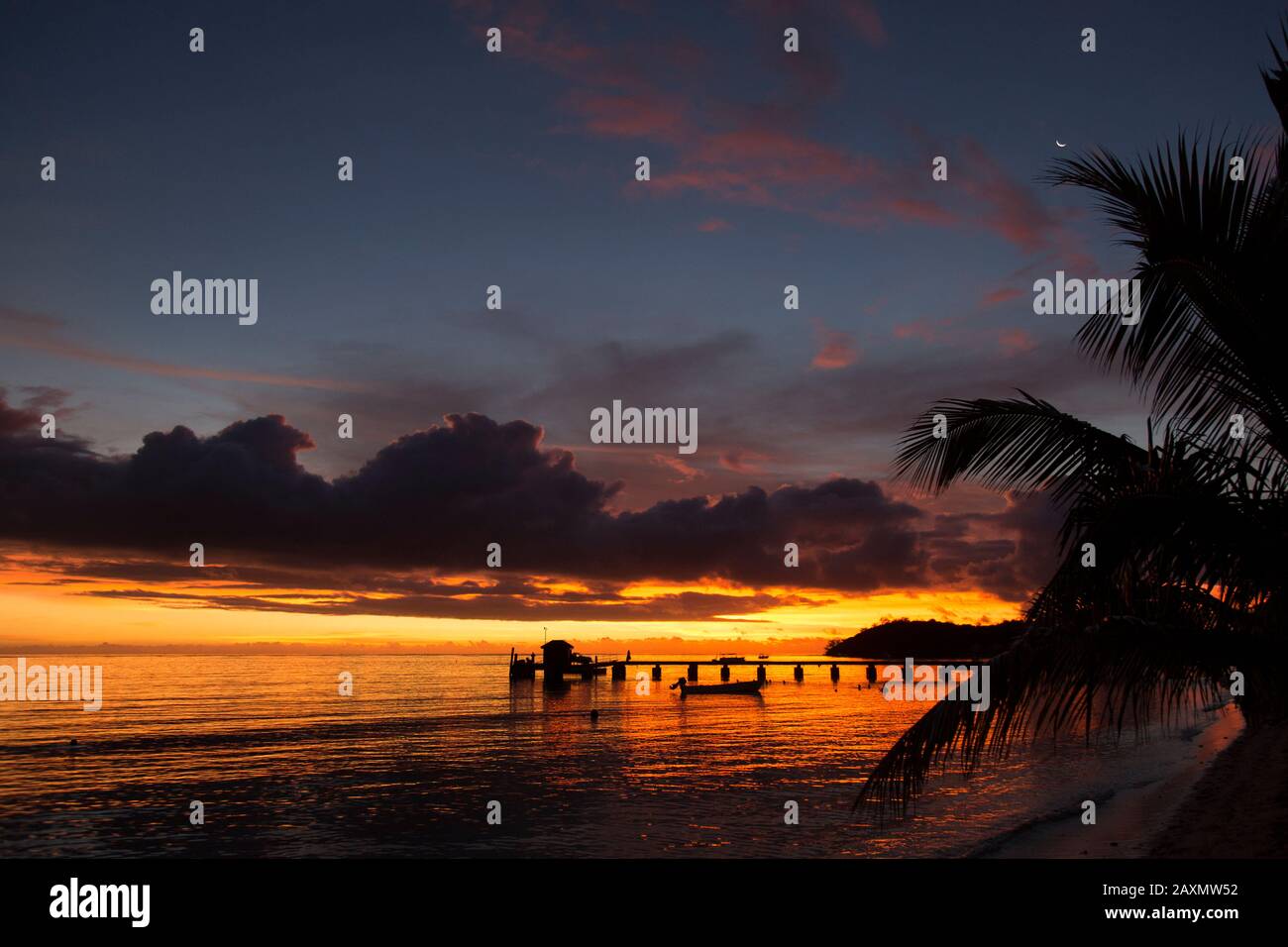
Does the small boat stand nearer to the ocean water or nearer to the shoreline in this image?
the ocean water

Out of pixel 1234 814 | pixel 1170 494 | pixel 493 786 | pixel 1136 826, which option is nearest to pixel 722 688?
pixel 493 786

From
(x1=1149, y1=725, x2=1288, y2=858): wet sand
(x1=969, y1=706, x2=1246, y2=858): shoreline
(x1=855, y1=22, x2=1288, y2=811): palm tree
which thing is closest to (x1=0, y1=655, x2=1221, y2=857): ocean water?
(x1=969, y1=706, x2=1246, y2=858): shoreline

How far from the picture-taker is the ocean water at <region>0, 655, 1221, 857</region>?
23.3 m

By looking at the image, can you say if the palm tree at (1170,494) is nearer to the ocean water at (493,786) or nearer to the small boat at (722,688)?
the ocean water at (493,786)

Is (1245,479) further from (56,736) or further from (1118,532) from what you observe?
(56,736)

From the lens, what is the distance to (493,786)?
33875mm

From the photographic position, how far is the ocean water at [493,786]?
23.3 m

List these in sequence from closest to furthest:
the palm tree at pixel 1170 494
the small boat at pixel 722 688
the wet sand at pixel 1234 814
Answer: the palm tree at pixel 1170 494 → the wet sand at pixel 1234 814 → the small boat at pixel 722 688

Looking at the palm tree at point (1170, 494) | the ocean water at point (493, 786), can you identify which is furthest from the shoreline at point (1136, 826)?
the palm tree at point (1170, 494)

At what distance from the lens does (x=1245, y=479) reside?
7129 millimetres

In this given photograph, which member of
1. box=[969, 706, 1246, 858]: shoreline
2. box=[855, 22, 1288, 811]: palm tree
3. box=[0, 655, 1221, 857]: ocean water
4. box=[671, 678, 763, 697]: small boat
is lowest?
box=[671, 678, 763, 697]: small boat
